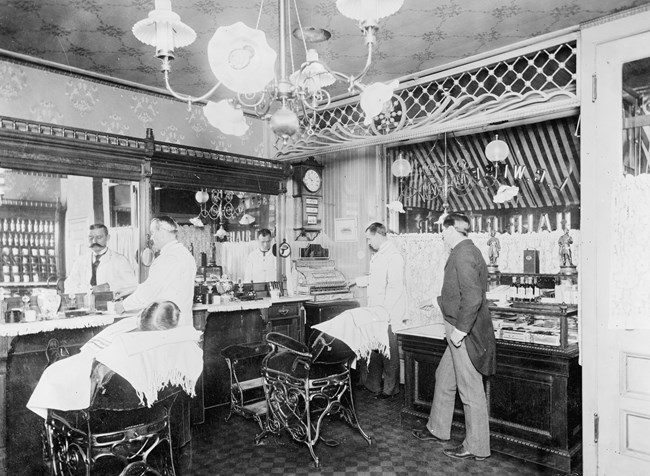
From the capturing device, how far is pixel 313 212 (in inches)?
266

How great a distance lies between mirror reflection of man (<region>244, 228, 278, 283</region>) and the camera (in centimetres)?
617

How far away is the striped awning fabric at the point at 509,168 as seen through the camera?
6.82 meters

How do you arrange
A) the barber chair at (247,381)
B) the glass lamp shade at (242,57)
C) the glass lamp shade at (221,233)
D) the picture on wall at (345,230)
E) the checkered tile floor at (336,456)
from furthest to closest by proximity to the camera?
the picture on wall at (345,230) → the glass lamp shade at (221,233) → the barber chair at (247,381) → the checkered tile floor at (336,456) → the glass lamp shade at (242,57)

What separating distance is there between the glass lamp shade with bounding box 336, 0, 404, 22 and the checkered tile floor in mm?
2948

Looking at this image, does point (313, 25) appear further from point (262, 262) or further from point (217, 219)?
point (262, 262)

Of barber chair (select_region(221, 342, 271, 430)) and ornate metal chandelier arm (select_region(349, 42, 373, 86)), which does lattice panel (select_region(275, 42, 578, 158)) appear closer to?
ornate metal chandelier arm (select_region(349, 42, 373, 86))

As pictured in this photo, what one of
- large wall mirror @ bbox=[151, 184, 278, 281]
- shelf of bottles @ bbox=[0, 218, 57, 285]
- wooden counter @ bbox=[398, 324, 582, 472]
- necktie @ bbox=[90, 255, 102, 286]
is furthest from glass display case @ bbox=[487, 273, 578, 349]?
shelf of bottles @ bbox=[0, 218, 57, 285]

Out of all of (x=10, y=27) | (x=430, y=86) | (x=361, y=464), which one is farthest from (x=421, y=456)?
(x=10, y=27)

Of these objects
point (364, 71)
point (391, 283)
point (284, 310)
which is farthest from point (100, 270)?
point (364, 71)

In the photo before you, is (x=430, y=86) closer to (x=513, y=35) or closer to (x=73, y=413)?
(x=513, y=35)

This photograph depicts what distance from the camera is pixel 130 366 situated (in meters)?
2.60

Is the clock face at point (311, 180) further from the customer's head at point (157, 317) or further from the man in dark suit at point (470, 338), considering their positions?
the customer's head at point (157, 317)

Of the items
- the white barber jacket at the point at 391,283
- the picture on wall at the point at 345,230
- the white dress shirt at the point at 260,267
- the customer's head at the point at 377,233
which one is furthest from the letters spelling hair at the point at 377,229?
the white dress shirt at the point at 260,267

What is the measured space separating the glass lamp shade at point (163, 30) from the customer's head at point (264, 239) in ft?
12.8
